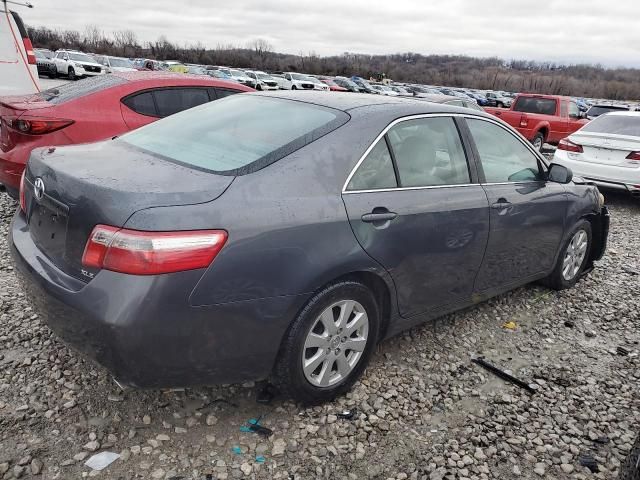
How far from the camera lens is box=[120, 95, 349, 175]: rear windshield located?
8.29ft

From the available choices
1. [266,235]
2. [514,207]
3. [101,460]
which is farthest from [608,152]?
[101,460]

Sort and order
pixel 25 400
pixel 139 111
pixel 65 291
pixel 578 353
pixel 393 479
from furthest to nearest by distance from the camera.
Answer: pixel 139 111 < pixel 578 353 < pixel 25 400 < pixel 393 479 < pixel 65 291

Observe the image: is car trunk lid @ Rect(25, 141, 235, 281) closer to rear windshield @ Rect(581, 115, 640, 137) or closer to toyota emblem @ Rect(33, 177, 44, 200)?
toyota emblem @ Rect(33, 177, 44, 200)

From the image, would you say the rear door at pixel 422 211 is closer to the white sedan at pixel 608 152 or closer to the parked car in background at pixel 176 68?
the white sedan at pixel 608 152

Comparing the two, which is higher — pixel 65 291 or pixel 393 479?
pixel 65 291

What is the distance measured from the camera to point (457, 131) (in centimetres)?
335

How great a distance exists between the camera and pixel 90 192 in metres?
2.19

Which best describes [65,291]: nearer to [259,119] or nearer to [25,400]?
[25,400]

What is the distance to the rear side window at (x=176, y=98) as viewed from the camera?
548 centimetres

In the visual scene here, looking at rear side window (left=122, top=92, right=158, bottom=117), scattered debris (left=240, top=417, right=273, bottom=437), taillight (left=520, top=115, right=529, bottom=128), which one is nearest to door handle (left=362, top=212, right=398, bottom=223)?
scattered debris (left=240, top=417, right=273, bottom=437)

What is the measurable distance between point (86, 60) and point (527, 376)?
112 feet

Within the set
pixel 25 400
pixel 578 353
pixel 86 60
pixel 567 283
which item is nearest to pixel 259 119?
pixel 25 400

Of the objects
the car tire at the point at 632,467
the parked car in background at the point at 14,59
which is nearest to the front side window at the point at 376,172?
the car tire at the point at 632,467

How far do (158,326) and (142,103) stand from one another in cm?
389
